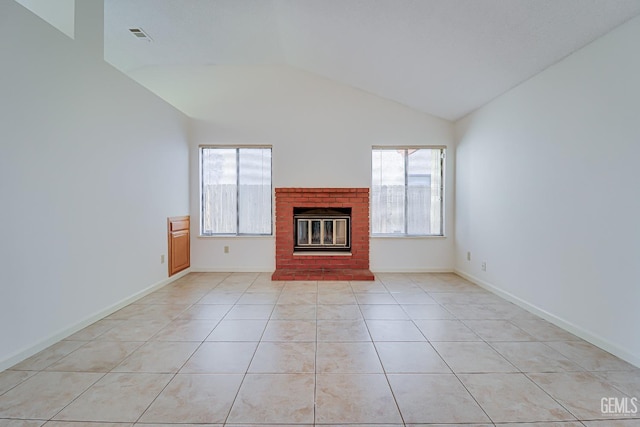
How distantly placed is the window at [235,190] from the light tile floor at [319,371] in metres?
1.80

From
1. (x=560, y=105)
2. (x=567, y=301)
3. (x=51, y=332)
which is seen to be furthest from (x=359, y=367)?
(x=560, y=105)

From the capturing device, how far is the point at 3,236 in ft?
6.05

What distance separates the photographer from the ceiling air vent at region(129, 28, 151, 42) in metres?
3.50

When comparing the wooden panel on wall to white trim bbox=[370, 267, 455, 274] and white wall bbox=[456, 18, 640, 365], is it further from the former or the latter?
white wall bbox=[456, 18, 640, 365]

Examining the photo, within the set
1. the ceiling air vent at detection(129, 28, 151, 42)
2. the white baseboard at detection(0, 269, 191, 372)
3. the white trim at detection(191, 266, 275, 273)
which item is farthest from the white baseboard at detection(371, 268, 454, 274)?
the ceiling air vent at detection(129, 28, 151, 42)

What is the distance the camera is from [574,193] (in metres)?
2.40

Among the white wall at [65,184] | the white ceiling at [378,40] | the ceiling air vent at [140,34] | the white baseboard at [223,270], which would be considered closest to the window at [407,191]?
the white ceiling at [378,40]

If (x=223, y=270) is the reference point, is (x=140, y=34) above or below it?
above

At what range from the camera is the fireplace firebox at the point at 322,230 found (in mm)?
4547

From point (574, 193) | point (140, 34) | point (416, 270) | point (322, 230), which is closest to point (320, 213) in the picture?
point (322, 230)

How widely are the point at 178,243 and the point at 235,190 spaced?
1.15 meters

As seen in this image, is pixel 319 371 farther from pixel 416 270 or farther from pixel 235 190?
pixel 235 190

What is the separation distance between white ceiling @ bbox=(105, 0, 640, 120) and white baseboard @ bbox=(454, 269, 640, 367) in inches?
89.7

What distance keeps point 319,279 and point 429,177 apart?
2.39m
